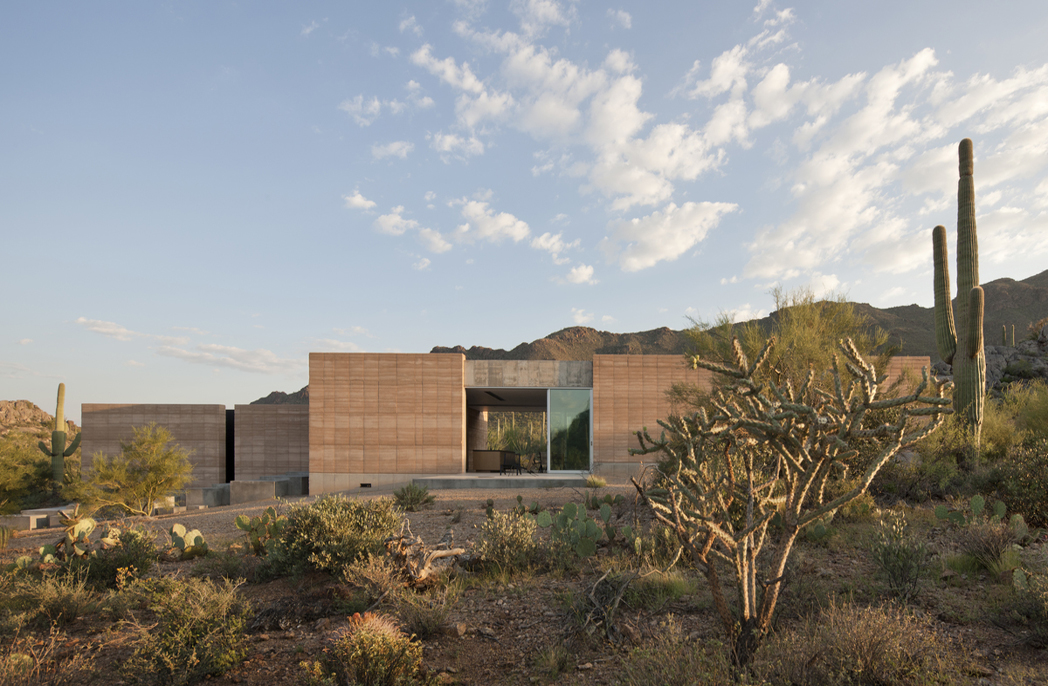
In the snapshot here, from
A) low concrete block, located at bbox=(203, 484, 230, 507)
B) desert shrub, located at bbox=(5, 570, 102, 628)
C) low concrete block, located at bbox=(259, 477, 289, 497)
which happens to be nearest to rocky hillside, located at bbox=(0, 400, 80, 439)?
low concrete block, located at bbox=(203, 484, 230, 507)

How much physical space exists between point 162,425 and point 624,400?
18.4 m

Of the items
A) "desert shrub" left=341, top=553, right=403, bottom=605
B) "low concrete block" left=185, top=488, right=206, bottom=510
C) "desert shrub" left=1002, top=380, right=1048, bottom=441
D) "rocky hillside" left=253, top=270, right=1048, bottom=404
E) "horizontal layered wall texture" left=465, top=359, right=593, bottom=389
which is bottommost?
"low concrete block" left=185, top=488, right=206, bottom=510

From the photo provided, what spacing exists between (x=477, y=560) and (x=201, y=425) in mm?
19937

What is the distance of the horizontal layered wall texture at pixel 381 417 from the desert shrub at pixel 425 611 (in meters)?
14.3

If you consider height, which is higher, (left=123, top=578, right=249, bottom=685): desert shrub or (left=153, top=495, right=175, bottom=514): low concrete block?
(left=123, top=578, right=249, bottom=685): desert shrub

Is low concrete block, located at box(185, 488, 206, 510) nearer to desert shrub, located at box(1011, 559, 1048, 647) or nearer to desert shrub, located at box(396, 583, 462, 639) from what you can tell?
desert shrub, located at box(396, 583, 462, 639)

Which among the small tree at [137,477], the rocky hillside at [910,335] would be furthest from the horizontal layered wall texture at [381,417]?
the rocky hillside at [910,335]

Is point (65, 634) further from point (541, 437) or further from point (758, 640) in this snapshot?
point (541, 437)

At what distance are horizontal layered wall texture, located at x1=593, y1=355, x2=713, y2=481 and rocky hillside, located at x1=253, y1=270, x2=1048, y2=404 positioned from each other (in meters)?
13.3

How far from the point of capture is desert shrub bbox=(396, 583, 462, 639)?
4594 mm

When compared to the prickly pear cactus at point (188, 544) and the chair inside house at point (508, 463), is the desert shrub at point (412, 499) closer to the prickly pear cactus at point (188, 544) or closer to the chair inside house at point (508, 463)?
the prickly pear cactus at point (188, 544)

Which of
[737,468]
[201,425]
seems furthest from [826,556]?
[201,425]

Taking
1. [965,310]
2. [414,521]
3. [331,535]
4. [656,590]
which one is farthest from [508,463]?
[656,590]

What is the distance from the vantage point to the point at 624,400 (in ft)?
63.9
